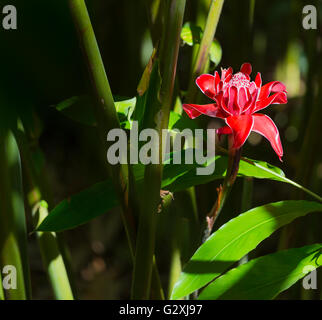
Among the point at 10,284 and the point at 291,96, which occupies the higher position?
the point at 291,96

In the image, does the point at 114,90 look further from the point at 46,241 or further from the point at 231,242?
the point at 231,242

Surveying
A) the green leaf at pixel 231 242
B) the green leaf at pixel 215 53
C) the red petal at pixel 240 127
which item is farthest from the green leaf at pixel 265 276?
the green leaf at pixel 215 53

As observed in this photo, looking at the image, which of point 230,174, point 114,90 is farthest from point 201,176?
point 114,90

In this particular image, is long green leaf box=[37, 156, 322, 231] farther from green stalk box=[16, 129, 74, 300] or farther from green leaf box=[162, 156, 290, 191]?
green stalk box=[16, 129, 74, 300]

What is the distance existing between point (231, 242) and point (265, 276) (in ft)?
0.14

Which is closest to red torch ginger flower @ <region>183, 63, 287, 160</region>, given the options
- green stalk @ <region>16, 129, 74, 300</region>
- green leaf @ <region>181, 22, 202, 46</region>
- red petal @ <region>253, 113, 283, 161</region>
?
red petal @ <region>253, 113, 283, 161</region>

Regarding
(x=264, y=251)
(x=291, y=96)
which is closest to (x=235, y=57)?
(x=264, y=251)

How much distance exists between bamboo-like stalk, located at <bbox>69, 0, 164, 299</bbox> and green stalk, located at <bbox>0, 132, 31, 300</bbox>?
118 mm

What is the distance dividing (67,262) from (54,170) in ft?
2.63

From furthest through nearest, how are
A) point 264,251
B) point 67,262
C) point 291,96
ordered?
point 291,96 → point 264,251 → point 67,262

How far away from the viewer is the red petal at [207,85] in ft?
1.60

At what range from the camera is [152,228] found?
1.54 feet
